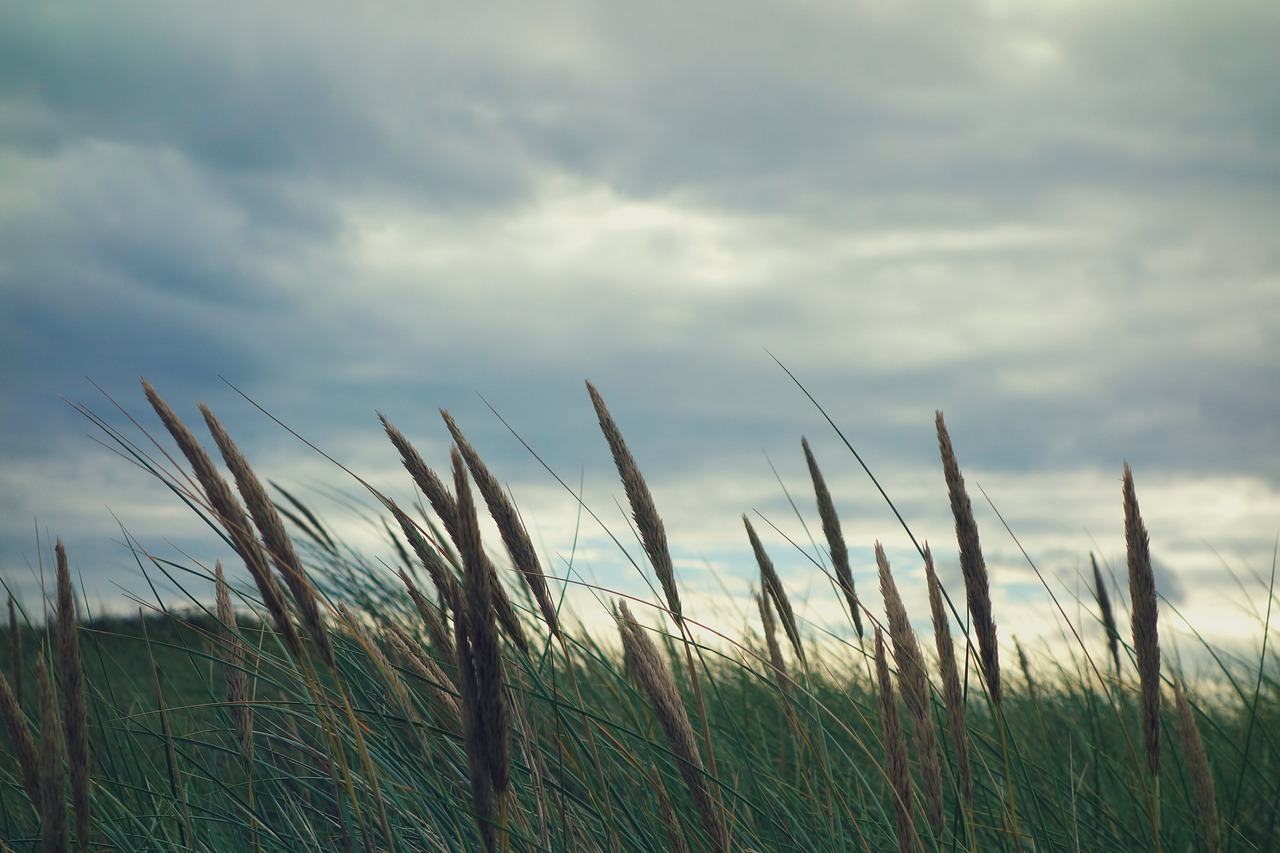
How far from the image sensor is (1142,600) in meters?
1.54

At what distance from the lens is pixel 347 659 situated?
203 cm

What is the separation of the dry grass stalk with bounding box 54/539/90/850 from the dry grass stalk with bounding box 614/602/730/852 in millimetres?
776

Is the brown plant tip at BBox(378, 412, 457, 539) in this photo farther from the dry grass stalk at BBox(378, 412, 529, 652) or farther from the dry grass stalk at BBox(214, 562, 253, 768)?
the dry grass stalk at BBox(214, 562, 253, 768)

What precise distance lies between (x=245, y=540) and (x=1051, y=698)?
4.20 m

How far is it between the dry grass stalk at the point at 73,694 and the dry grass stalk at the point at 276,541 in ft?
0.99

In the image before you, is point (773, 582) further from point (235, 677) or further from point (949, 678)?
point (235, 677)

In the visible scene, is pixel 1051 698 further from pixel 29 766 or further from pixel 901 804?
pixel 29 766

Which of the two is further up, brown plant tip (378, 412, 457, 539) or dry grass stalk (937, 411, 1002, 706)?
brown plant tip (378, 412, 457, 539)

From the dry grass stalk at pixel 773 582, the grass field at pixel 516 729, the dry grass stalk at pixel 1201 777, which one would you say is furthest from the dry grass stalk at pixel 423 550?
the dry grass stalk at pixel 1201 777

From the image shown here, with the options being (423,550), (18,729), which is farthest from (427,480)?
(18,729)

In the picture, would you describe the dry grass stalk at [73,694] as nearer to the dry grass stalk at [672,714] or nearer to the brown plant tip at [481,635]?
the brown plant tip at [481,635]

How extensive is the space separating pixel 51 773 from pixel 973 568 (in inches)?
56.3

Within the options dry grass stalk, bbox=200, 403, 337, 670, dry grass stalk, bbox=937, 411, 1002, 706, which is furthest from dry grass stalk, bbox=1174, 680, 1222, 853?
dry grass stalk, bbox=200, 403, 337, 670

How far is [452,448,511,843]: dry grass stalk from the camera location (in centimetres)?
→ 91
